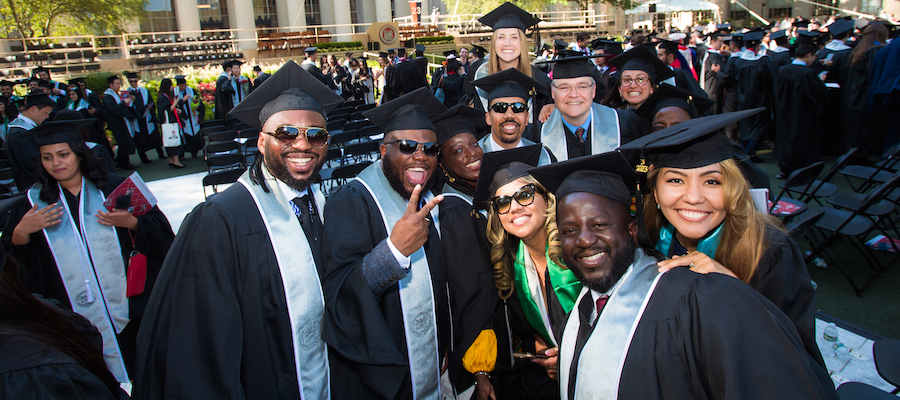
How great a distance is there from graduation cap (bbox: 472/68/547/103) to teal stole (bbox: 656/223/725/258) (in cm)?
138

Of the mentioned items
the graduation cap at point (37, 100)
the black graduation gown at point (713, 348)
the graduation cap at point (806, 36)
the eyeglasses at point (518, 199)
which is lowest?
the black graduation gown at point (713, 348)

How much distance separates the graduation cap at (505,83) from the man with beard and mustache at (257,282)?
1.17m

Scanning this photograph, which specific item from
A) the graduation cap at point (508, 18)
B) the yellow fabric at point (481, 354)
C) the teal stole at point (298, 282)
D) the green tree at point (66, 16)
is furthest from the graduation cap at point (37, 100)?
the green tree at point (66, 16)

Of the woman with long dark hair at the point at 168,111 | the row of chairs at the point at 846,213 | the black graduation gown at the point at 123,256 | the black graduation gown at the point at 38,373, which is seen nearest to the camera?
the black graduation gown at the point at 38,373

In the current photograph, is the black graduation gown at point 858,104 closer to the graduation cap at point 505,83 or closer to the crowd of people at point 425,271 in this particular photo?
the crowd of people at point 425,271

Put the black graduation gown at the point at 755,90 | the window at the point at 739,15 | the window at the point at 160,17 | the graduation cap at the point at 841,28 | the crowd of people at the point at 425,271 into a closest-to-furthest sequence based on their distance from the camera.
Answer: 1. the crowd of people at the point at 425,271
2. the black graduation gown at the point at 755,90
3. the graduation cap at the point at 841,28
4. the window at the point at 160,17
5. the window at the point at 739,15

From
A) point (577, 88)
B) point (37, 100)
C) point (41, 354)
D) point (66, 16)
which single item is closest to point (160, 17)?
point (66, 16)

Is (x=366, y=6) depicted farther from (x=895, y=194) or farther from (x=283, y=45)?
(x=895, y=194)

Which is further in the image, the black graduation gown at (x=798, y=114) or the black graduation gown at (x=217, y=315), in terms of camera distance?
the black graduation gown at (x=798, y=114)

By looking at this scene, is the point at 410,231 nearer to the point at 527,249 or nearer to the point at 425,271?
the point at 425,271

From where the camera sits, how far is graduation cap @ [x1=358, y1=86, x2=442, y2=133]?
2.28 metres

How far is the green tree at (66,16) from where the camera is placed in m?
23.6

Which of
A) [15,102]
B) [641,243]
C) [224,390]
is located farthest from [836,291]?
[15,102]

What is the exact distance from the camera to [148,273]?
113 inches
